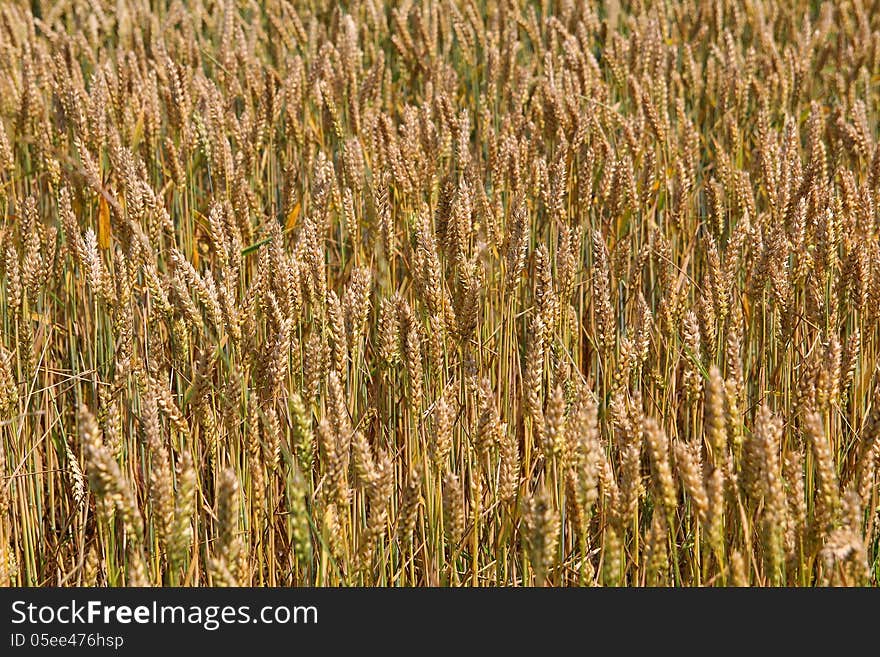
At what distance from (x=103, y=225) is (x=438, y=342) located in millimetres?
1086

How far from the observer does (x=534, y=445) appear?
1.80 m

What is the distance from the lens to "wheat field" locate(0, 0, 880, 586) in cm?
135

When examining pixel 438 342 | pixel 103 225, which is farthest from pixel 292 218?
pixel 438 342

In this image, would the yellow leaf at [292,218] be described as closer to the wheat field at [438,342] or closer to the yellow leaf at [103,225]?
the wheat field at [438,342]

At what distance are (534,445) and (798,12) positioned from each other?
3057 millimetres

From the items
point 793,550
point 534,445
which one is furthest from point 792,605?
point 534,445

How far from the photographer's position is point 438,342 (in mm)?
1645

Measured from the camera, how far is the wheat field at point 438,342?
4.43 ft

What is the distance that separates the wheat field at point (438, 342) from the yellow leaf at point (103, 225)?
0.9 inches

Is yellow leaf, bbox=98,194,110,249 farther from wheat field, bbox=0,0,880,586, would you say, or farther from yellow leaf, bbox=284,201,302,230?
yellow leaf, bbox=284,201,302,230

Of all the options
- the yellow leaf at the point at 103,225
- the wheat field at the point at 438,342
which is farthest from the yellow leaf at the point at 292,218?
the yellow leaf at the point at 103,225

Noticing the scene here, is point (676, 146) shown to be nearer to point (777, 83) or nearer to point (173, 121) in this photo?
point (777, 83)

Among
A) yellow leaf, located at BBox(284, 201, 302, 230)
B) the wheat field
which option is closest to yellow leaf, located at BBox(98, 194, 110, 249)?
the wheat field

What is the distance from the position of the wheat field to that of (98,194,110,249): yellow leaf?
22 mm
